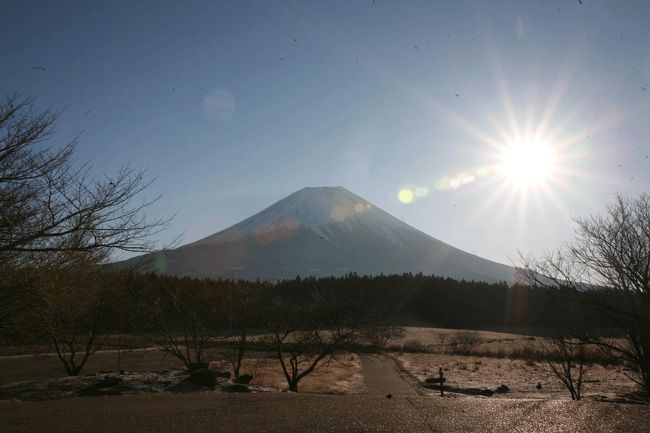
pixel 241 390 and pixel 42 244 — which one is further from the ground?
pixel 42 244

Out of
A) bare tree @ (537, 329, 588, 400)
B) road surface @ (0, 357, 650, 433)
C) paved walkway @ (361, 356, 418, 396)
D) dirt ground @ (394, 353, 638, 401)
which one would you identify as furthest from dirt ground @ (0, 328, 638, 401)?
road surface @ (0, 357, 650, 433)

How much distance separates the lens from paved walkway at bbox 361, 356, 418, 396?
2050cm

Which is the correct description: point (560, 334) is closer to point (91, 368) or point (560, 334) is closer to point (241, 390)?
point (241, 390)

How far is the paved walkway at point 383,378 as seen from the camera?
807 inches

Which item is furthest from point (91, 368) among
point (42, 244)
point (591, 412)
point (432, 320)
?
point (432, 320)

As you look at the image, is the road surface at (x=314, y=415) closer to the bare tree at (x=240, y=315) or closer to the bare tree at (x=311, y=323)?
the bare tree at (x=311, y=323)

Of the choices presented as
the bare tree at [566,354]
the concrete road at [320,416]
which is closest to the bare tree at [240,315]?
the bare tree at [566,354]

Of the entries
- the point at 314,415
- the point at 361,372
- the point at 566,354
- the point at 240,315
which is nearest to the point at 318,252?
the point at 361,372

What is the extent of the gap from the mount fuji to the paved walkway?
11695 cm

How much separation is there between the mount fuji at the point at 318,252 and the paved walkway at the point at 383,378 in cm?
11695

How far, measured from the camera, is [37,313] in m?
10.8

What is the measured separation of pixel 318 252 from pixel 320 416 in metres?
173

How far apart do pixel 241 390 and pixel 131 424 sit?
4843 mm

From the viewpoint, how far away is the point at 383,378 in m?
26.6
